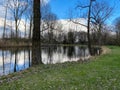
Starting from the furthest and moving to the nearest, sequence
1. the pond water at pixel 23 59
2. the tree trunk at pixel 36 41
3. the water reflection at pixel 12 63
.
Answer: the pond water at pixel 23 59 < the water reflection at pixel 12 63 < the tree trunk at pixel 36 41

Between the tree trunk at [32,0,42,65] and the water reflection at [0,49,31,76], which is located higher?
Result: the tree trunk at [32,0,42,65]

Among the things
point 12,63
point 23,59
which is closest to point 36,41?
point 12,63

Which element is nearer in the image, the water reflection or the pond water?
the water reflection

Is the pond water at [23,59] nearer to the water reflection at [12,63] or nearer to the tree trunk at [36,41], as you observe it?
the water reflection at [12,63]

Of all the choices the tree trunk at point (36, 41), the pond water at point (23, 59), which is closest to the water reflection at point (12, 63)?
the pond water at point (23, 59)

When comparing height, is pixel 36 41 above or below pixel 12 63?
above

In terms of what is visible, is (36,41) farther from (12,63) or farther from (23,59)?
(23,59)

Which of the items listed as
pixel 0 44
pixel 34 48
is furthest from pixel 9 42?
pixel 34 48

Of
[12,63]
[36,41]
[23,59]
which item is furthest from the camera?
[23,59]

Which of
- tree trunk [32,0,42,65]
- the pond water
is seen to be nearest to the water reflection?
the pond water

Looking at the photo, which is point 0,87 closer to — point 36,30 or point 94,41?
point 36,30

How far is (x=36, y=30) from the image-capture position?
1169 cm

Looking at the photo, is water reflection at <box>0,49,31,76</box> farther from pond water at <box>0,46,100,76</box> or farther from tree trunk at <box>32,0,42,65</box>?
tree trunk at <box>32,0,42,65</box>

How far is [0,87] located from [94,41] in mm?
47918
